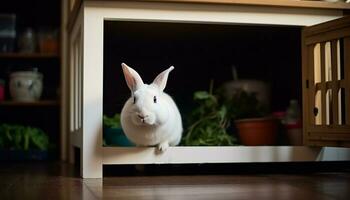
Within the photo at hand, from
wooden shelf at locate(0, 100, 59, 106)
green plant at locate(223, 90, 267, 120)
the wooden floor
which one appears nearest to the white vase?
wooden shelf at locate(0, 100, 59, 106)

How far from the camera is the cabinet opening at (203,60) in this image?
74.3 inches

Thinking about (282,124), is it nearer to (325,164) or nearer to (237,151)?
(325,164)

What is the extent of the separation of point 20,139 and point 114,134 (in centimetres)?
74

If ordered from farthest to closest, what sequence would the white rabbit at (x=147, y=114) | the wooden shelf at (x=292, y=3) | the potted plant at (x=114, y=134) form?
the potted plant at (x=114, y=134) → the wooden shelf at (x=292, y=3) → the white rabbit at (x=147, y=114)

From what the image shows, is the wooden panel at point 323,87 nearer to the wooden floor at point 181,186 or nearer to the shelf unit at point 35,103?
the wooden floor at point 181,186

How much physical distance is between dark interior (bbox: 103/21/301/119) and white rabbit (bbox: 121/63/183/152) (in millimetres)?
527

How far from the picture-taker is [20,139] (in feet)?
7.12

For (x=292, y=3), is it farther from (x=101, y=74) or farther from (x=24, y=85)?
(x=24, y=85)

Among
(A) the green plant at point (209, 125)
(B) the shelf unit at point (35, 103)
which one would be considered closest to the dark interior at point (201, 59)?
(A) the green plant at point (209, 125)

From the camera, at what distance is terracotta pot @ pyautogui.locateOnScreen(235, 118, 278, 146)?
5.43 ft

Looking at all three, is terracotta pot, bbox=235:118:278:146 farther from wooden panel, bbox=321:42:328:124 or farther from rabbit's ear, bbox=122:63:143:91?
rabbit's ear, bbox=122:63:143:91

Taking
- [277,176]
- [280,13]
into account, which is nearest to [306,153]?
[277,176]

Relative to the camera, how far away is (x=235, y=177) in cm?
134

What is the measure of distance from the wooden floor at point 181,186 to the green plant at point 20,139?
0.71m
